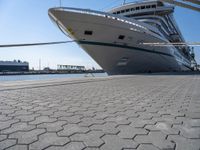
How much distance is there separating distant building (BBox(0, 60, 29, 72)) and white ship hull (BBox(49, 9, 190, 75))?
44107 millimetres

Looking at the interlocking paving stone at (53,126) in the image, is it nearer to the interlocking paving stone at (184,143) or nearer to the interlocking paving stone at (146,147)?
the interlocking paving stone at (146,147)

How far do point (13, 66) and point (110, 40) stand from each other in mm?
47405

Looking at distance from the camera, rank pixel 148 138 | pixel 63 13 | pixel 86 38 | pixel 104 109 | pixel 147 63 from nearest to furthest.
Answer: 1. pixel 148 138
2. pixel 104 109
3. pixel 63 13
4. pixel 86 38
5. pixel 147 63

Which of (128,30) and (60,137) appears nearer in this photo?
(60,137)

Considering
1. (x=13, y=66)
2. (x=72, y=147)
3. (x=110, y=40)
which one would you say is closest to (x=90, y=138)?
(x=72, y=147)

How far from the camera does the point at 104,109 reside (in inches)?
122

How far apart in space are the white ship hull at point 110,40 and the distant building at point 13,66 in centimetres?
4411

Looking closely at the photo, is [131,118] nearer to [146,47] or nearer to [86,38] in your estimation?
[86,38]

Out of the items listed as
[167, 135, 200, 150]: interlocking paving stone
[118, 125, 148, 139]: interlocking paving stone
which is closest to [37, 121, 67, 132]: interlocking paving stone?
[118, 125, 148, 139]: interlocking paving stone

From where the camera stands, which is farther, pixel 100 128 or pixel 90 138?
pixel 100 128

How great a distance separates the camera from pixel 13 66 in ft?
175

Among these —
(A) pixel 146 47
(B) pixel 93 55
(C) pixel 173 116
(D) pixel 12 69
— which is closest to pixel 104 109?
(C) pixel 173 116

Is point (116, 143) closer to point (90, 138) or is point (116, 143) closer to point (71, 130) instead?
point (90, 138)

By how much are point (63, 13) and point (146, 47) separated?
27.5ft
